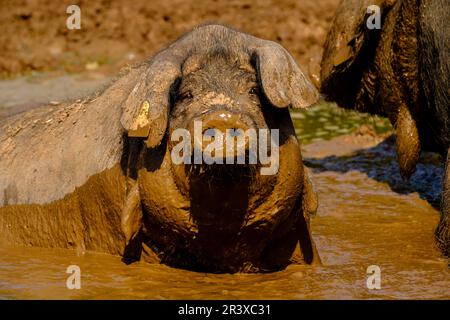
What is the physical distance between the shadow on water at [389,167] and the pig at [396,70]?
0.74 metres

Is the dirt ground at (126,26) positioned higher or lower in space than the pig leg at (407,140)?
higher

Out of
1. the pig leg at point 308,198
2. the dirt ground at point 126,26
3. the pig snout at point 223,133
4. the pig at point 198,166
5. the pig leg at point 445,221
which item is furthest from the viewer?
the dirt ground at point 126,26

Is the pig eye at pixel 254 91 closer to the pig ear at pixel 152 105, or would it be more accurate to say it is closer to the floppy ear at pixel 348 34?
the pig ear at pixel 152 105

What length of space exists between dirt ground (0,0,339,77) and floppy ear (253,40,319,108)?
9.12 metres

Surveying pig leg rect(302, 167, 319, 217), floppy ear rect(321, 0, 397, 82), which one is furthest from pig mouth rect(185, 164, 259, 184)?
floppy ear rect(321, 0, 397, 82)

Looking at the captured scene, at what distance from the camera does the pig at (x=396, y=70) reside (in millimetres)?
8875

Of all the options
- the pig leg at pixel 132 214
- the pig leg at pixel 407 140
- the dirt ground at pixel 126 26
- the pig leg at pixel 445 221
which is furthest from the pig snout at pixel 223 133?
the dirt ground at pixel 126 26

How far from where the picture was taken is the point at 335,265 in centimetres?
768

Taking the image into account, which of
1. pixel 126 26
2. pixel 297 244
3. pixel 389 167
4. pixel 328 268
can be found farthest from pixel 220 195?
pixel 126 26

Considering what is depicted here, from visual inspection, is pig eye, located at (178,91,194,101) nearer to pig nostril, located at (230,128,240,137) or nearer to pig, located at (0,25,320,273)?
pig, located at (0,25,320,273)

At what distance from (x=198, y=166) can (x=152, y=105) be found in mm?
471

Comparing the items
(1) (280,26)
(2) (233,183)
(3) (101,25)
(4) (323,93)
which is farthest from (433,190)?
(3) (101,25)

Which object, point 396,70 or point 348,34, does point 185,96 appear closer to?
point 348,34

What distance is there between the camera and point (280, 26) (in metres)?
16.4
